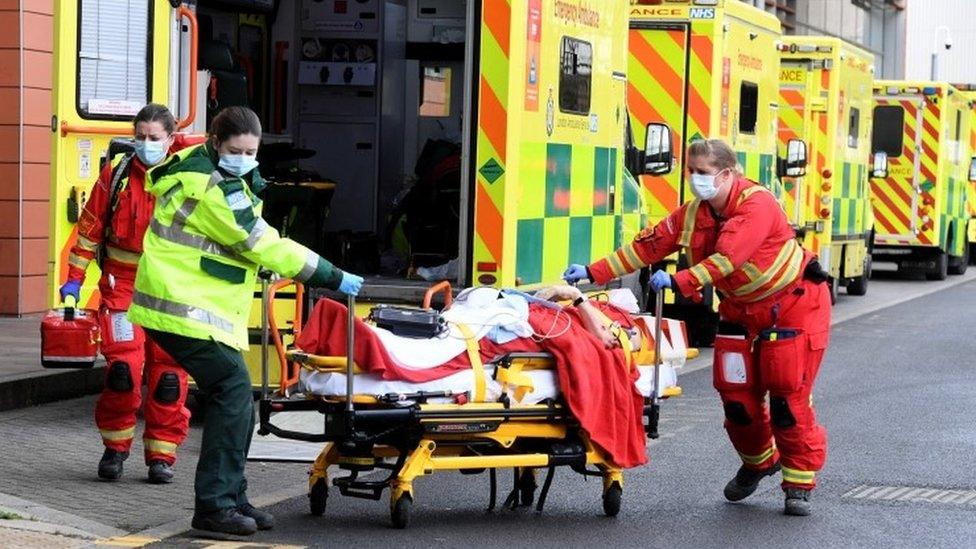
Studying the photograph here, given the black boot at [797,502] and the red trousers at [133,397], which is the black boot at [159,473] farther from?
the black boot at [797,502]

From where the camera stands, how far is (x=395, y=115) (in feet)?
42.3

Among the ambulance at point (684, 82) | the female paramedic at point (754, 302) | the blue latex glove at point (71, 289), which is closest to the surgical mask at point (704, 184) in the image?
the female paramedic at point (754, 302)

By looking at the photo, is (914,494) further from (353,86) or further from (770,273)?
(353,86)

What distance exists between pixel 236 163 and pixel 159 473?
1.79 metres

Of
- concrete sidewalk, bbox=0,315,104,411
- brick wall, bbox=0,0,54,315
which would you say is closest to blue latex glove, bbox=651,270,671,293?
concrete sidewalk, bbox=0,315,104,411

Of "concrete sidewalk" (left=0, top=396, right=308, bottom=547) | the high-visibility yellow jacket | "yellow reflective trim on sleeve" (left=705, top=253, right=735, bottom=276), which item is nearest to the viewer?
the high-visibility yellow jacket

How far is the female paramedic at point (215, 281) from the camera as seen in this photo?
24.1 feet

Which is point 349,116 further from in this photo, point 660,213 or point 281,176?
point 660,213

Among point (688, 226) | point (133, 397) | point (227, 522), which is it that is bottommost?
point (227, 522)

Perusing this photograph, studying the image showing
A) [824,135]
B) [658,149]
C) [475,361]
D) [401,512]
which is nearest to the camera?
[401,512]

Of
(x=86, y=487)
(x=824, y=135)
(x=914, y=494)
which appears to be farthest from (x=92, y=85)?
(x=824, y=135)

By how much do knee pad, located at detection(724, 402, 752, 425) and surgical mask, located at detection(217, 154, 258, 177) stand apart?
2.34 metres

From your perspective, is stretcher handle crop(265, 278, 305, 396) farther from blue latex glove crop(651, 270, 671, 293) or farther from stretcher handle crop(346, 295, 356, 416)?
blue latex glove crop(651, 270, 671, 293)

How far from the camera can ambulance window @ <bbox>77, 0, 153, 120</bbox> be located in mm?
10570
